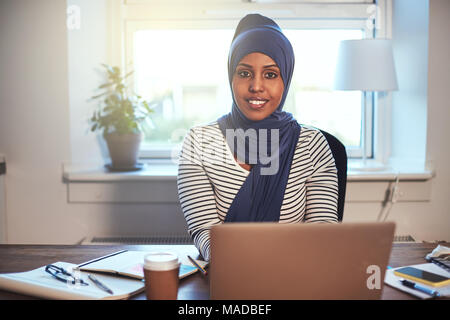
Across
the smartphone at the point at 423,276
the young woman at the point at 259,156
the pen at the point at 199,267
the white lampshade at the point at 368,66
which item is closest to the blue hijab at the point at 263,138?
the young woman at the point at 259,156

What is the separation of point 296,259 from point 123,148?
5.26 feet

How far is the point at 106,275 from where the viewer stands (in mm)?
1017

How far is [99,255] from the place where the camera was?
3.86 feet

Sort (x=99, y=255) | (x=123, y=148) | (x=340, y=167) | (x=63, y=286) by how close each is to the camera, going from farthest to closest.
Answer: (x=123, y=148)
(x=340, y=167)
(x=99, y=255)
(x=63, y=286)

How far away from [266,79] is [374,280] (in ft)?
2.68

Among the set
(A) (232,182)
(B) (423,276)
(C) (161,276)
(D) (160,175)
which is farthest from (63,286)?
(D) (160,175)

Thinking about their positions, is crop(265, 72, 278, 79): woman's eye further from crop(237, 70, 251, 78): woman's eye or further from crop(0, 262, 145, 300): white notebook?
crop(0, 262, 145, 300): white notebook

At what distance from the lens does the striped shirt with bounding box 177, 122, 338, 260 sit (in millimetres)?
1354

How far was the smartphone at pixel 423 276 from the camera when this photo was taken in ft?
3.13

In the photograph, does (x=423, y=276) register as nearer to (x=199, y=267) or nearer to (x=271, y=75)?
(x=199, y=267)

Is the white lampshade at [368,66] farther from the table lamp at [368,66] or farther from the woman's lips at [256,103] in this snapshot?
the woman's lips at [256,103]

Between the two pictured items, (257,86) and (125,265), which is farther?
(257,86)

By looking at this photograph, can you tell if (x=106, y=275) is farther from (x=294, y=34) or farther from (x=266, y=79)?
(x=294, y=34)

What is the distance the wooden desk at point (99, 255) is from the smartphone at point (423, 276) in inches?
2.4
